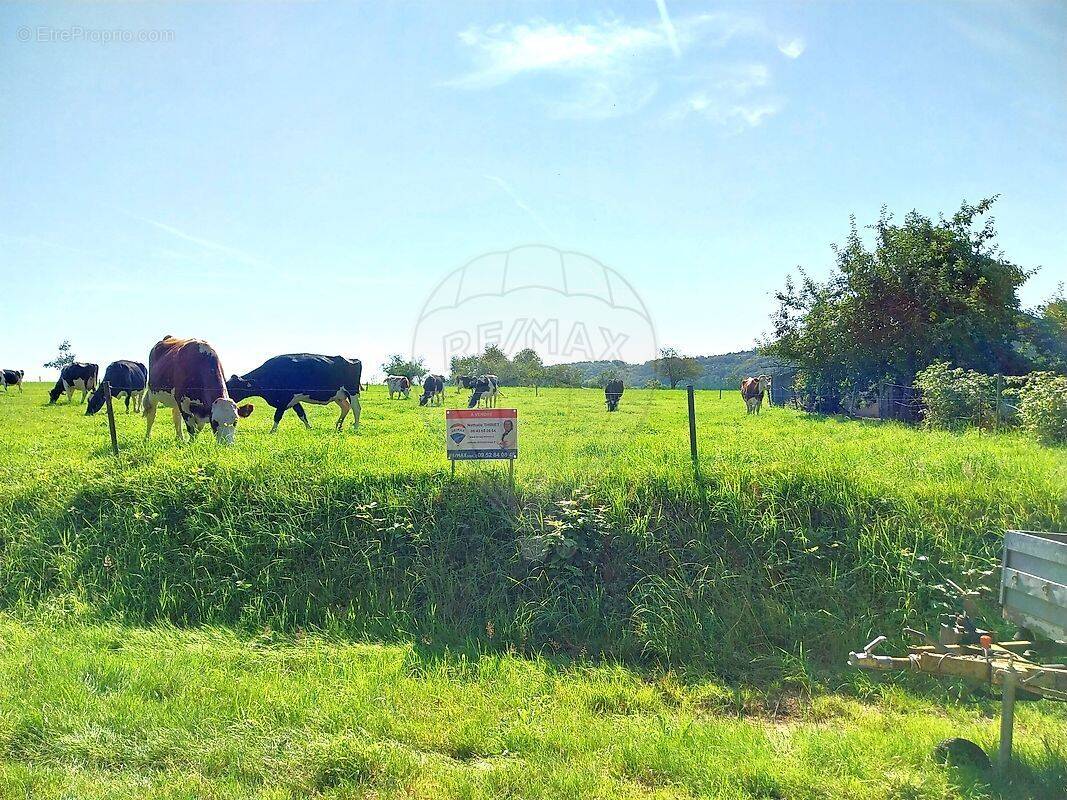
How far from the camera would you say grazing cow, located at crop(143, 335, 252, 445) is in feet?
41.0

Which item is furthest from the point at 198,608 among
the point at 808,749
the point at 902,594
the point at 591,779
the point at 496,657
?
the point at 902,594

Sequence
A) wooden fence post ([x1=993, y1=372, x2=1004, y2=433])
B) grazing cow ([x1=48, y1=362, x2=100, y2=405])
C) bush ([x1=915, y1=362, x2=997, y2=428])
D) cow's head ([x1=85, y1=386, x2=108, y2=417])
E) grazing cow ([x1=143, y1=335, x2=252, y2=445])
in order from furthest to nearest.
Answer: grazing cow ([x1=48, y1=362, x2=100, y2=405]), cow's head ([x1=85, y1=386, x2=108, y2=417]), bush ([x1=915, y1=362, x2=997, y2=428]), wooden fence post ([x1=993, y1=372, x2=1004, y2=433]), grazing cow ([x1=143, y1=335, x2=252, y2=445])

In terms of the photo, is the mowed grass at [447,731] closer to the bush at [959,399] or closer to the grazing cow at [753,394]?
the bush at [959,399]

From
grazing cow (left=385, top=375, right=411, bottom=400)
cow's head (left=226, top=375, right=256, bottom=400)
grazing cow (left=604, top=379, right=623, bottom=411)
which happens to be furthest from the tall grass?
grazing cow (left=385, top=375, right=411, bottom=400)

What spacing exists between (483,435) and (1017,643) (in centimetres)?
453

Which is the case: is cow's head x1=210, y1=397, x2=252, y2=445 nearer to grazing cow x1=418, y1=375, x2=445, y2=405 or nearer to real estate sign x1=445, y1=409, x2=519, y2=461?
real estate sign x1=445, y1=409, x2=519, y2=461

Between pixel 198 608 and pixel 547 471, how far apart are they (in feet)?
11.8

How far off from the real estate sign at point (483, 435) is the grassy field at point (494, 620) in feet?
1.20

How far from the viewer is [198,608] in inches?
238

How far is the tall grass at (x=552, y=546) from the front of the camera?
5488mm

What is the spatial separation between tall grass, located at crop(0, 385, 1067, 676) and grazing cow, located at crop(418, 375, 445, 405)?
62.7ft

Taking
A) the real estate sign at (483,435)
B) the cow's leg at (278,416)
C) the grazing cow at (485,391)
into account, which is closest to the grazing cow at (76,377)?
the cow's leg at (278,416)

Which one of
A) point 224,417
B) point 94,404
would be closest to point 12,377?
point 94,404

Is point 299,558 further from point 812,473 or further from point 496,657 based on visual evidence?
point 812,473
